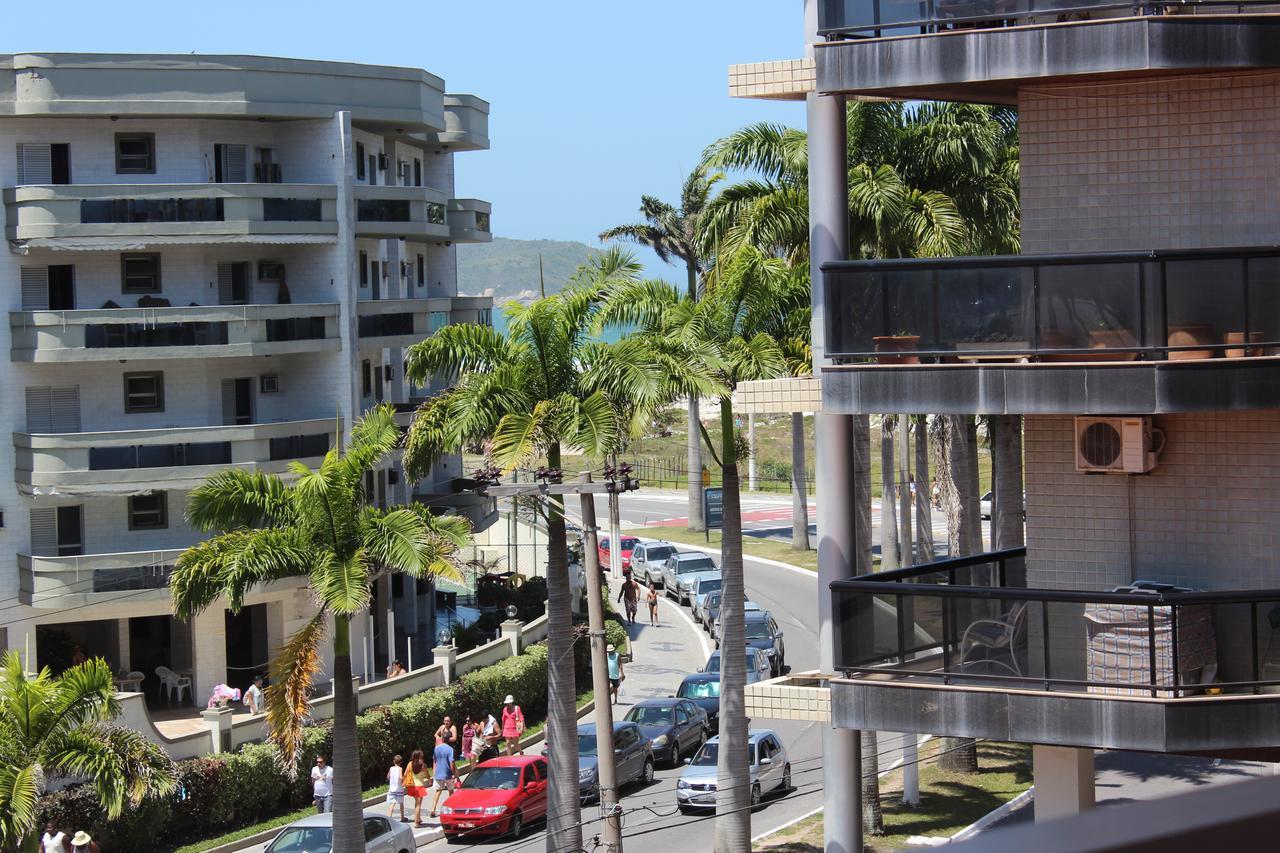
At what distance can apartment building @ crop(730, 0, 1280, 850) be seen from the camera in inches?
549

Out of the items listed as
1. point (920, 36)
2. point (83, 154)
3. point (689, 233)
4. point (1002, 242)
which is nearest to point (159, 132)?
point (83, 154)

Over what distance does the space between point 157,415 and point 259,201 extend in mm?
6444

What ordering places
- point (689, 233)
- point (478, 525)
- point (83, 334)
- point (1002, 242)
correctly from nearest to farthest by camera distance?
point (1002, 242), point (83, 334), point (478, 525), point (689, 233)

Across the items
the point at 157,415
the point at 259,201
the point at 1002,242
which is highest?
the point at 259,201

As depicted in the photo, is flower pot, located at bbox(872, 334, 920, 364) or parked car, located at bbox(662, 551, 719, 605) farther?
parked car, located at bbox(662, 551, 719, 605)

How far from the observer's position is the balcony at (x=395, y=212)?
48438mm

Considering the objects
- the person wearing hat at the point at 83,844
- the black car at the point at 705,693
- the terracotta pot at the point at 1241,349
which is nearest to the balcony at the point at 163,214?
the black car at the point at 705,693

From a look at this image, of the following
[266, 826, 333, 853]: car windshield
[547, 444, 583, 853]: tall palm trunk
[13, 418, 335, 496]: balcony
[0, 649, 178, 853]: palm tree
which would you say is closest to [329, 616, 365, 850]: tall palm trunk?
[547, 444, 583, 853]: tall palm trunk

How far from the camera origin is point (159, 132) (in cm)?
4531

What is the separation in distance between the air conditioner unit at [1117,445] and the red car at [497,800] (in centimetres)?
1832

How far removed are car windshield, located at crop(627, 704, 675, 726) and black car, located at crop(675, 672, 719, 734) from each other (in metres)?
1.31

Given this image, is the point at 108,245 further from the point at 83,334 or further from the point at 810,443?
the point at 810,443

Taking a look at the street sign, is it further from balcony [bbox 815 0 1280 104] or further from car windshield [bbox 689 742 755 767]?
balcony [bbox 815 0 1280 104]

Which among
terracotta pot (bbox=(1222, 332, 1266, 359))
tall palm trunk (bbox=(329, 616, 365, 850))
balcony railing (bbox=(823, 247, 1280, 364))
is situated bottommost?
tall palm trunk (bbox=(329, 616, 365, 850))
